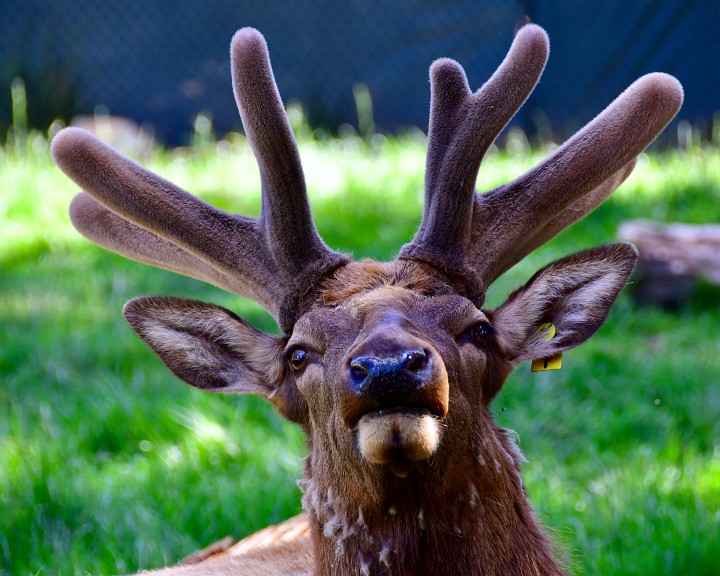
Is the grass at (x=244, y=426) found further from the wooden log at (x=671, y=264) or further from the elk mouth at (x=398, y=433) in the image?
the elk mouth at (x=398, y=433)

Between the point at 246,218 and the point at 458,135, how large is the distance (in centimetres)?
73

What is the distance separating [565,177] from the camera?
358 cm

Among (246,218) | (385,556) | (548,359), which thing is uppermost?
(246,218)

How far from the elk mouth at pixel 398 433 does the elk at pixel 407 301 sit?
0.04 m

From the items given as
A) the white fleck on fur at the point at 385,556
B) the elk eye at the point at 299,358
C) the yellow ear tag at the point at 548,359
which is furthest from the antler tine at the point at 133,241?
the white fleck on fur at the point at 385,556

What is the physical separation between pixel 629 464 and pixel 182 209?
2394 millimetres

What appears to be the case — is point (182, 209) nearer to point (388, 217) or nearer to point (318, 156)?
point (388, 217)

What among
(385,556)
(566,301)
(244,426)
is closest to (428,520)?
(385,556)

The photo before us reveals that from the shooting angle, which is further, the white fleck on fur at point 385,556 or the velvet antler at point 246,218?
the velvet antler at point 246,218

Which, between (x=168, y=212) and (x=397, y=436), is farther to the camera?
(x=168, y=212)

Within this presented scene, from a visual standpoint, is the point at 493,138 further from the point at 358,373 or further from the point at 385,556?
the point at 385,556

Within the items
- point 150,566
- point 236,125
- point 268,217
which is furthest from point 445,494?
point 236,125

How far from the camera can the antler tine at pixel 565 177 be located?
354 centimetres

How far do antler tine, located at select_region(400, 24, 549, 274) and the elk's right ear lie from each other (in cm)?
60
